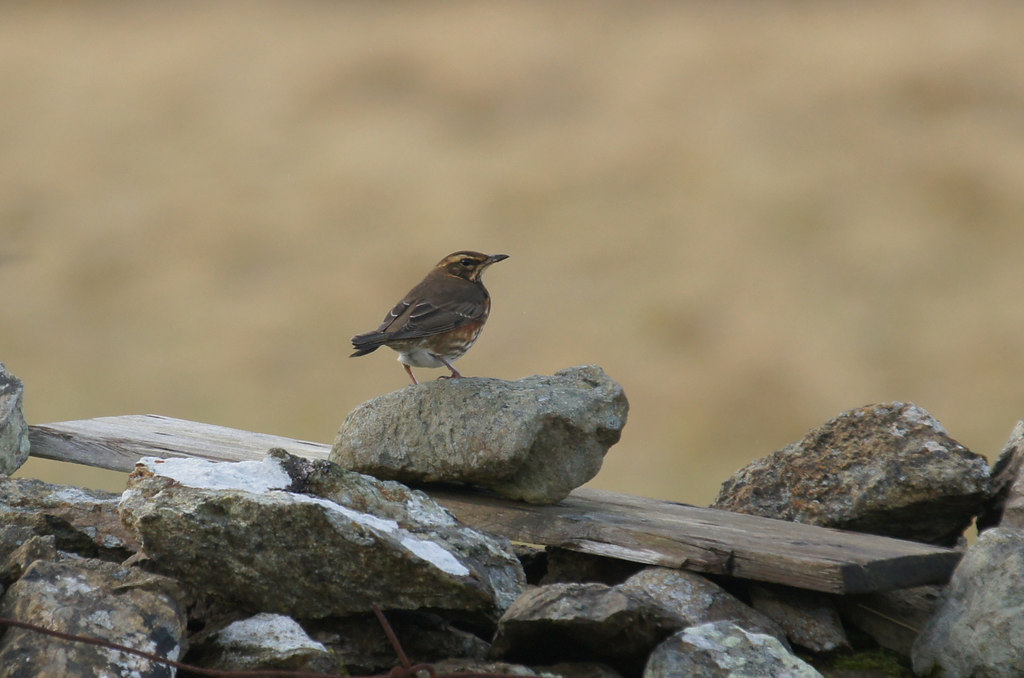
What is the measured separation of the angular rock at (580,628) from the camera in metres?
4.50

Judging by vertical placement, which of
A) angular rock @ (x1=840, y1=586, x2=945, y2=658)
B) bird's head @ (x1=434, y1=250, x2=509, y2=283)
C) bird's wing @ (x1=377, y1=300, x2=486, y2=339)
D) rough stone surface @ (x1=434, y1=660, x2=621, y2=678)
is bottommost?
rough stone surface @ (x1=434, y1=660, x2=621, y2=678)

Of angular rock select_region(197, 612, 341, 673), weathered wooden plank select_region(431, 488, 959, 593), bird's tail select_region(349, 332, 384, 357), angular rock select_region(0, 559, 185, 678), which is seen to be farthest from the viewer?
bird's tail select_region(349, 332, 384, 357)

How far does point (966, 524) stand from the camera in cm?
647

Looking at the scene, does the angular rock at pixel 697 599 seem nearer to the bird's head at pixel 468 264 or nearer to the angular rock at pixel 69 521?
the bird's head at pixel 468 264

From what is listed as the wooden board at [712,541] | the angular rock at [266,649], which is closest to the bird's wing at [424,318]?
the wooden board at [712,541]

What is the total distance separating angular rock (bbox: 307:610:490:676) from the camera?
4703mm

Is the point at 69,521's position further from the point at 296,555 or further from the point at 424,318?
the point at 424,318

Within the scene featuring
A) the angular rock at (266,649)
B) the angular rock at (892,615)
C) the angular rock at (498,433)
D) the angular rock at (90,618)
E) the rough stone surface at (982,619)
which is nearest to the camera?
the angular rock at (90,618)

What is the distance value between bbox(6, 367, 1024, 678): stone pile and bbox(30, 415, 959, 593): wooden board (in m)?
0.15

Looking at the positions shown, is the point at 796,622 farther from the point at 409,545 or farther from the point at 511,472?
the point at 409,545

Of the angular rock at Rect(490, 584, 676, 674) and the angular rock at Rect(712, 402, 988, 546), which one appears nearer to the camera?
the angular rock at Rect(490, 584, 676, 674)

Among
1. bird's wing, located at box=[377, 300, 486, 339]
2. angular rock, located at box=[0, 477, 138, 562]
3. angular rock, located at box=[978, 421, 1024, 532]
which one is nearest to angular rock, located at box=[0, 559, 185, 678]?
angular rock, located at box=[0, 477, 138, 562]

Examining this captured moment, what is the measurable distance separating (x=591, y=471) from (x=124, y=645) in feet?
9.23

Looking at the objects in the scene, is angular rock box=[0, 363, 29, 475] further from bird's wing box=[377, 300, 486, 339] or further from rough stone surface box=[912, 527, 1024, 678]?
rough stone surface box=[912, 527, 1024, 678]
